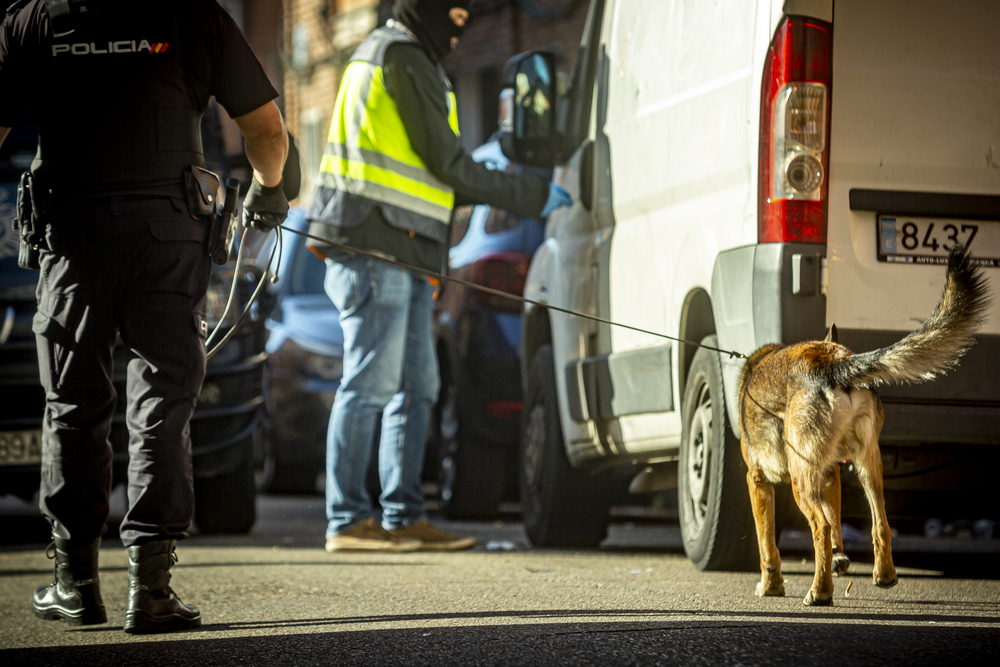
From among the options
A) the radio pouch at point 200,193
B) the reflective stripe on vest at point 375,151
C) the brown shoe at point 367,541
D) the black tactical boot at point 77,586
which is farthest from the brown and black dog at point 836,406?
the reflective stripe on vest at point 375,151

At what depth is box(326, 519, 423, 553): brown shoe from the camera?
20.5 feet

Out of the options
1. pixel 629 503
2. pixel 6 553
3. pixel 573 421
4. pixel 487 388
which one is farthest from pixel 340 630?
pixel 629 503

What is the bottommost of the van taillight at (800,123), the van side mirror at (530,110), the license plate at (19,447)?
the license plate at (19,447)

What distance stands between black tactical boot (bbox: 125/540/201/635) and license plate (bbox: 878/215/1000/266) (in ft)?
7.49

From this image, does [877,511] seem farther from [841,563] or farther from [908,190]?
[908,190]

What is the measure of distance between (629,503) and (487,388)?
4.70 ft

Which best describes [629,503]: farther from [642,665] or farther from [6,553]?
[642,665]

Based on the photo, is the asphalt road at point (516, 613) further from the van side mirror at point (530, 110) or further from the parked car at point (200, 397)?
the van side mirror at point (530, 110)

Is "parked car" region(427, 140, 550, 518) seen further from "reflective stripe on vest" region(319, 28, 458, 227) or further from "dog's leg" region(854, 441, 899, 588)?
"dog's leg" region(854, 441, 899, 588)

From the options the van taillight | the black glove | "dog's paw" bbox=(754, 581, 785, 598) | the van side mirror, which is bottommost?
"dog's paw" bbox=(754, 581, 785, 598)

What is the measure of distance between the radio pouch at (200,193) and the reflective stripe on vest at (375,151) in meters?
2.07

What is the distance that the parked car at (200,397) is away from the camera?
638cm

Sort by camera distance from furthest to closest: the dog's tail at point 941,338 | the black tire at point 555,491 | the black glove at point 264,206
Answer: the black tire at point 555,491
the black glove at point 264,206
the dog's tail at point 941,338

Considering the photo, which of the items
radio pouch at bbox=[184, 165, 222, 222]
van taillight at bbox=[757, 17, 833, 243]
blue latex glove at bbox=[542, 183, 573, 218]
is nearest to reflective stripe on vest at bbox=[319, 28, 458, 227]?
blue latex glove at bbox=[542, 183, 573, 218]
